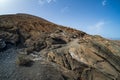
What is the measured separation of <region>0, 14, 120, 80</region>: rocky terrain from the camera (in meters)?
16.2

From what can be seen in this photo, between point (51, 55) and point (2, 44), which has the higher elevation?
point (2, 44)

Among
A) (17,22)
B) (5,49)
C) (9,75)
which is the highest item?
(17,22)

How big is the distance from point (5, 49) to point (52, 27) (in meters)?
8.29

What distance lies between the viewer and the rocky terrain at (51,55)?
1616cm

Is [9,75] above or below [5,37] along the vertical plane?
below

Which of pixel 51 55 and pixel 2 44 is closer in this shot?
pixel 51 55

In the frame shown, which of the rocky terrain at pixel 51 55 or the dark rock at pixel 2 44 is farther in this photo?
the dark rock at pixel 2 44

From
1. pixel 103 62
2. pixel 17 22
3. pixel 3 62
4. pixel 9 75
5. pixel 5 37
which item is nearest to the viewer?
pixel 9 75

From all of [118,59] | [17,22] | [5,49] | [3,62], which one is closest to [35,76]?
[3,62]

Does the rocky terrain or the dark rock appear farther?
the dark rock

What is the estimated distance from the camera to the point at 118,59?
19.0 meters

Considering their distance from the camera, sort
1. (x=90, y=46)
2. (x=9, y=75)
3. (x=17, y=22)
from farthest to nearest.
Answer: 1. (x=17, y=22)
2. (x=90, y=46)
3. (x=9, y=75)

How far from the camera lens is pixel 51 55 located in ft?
62.3

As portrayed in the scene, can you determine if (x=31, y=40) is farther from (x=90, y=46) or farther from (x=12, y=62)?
(x=90, y=46)
